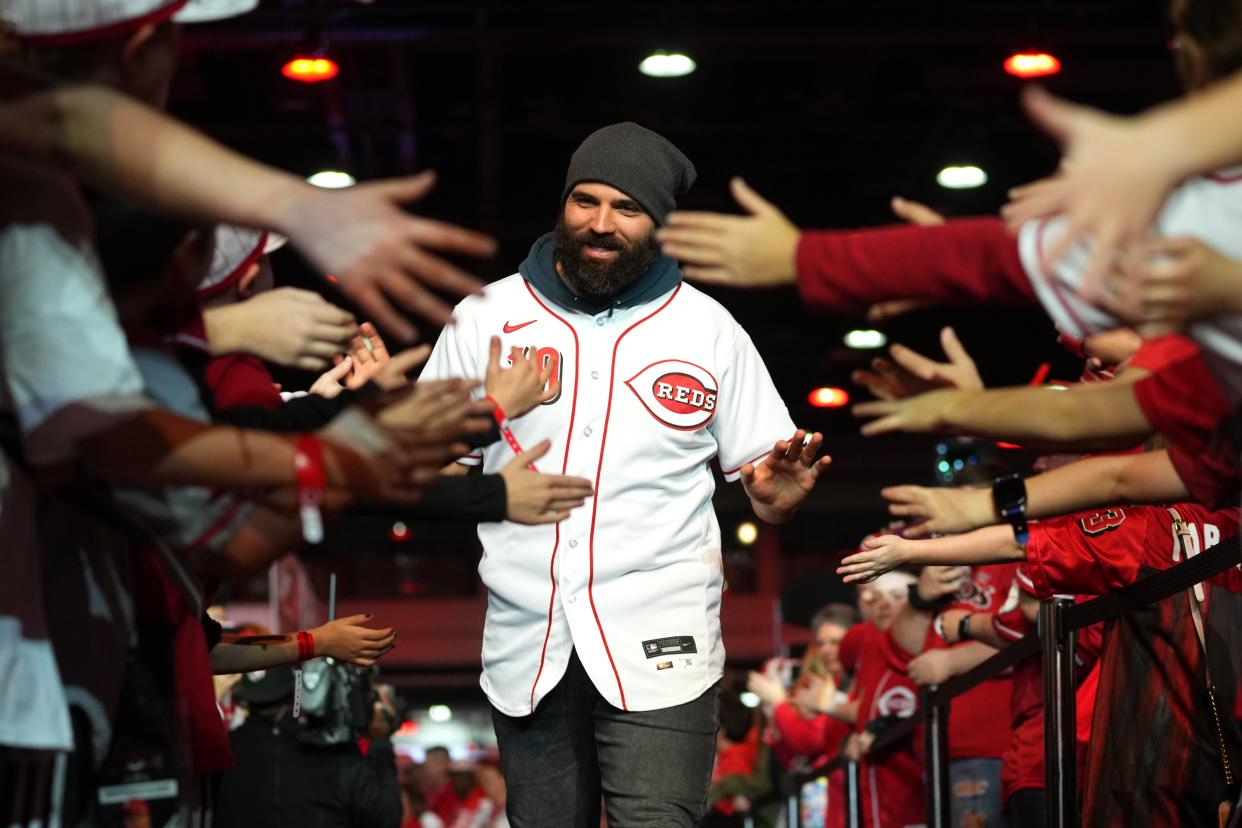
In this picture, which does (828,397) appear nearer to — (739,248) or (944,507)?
(944,507)

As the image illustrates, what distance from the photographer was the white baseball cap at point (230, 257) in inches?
112

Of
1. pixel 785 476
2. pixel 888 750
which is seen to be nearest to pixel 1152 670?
pixel 785 476

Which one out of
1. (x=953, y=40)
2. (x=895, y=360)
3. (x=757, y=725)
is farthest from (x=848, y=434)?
(x=895, y=360)

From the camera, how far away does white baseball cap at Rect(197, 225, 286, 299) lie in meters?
2.84

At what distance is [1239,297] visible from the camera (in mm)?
2141

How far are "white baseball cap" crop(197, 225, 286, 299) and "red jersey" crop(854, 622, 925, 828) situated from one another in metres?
3.44

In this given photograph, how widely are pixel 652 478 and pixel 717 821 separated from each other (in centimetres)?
762

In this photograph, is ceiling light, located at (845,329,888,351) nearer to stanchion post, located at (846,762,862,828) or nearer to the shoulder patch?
stanchion post, located at (846,762,862,828)

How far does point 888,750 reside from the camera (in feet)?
20.3

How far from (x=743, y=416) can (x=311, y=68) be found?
5.73m

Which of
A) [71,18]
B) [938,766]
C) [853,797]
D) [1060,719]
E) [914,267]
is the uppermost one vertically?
[71,18]

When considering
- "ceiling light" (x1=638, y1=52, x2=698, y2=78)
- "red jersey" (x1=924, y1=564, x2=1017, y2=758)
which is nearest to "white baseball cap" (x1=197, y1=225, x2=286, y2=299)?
"red jersey" (x1=924, y1=564, x2=1017, y2=758)

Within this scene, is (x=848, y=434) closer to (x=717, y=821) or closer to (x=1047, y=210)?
(x=717, y=821)

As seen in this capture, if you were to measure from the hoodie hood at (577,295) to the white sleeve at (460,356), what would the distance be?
18cm
